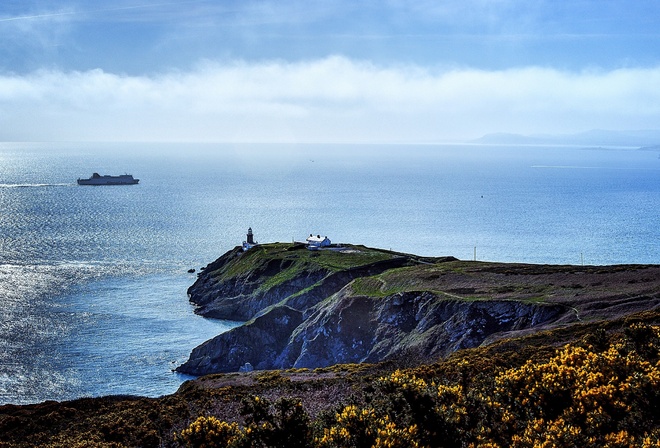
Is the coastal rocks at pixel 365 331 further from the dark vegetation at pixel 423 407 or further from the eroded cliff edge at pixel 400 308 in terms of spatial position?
the dark vegetation at pixel 423 407

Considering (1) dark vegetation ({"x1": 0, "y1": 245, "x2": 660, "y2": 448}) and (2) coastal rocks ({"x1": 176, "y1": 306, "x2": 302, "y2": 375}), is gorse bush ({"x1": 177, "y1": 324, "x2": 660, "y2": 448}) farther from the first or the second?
(2) coastal rocks ({"x1": 176, "y1": 306, "x2": 302, "y2": 375})

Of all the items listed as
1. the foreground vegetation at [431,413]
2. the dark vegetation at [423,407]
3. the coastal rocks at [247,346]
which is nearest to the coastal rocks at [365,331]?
the coastal rocks at [247,346]

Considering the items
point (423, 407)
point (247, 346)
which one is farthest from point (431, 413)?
point (247, 346)

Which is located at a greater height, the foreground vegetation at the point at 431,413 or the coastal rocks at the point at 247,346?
the foreground vegetation at the point at 431,413

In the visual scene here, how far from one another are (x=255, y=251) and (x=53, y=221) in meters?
90.8

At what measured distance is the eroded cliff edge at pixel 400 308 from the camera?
61.3m

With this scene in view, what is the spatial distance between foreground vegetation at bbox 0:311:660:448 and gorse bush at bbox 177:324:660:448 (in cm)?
4

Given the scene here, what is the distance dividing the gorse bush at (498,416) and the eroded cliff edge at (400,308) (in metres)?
24.6

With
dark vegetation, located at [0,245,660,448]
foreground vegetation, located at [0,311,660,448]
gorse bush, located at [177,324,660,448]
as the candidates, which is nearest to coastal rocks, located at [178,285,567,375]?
dark vegetation, located at [0,245,660,448]

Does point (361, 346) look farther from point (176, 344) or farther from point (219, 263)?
point (219, 263)

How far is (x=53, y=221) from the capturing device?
604 ft

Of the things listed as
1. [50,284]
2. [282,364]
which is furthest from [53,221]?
[282,364]

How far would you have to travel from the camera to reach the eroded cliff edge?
201ft

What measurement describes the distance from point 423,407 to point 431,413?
445 mm
